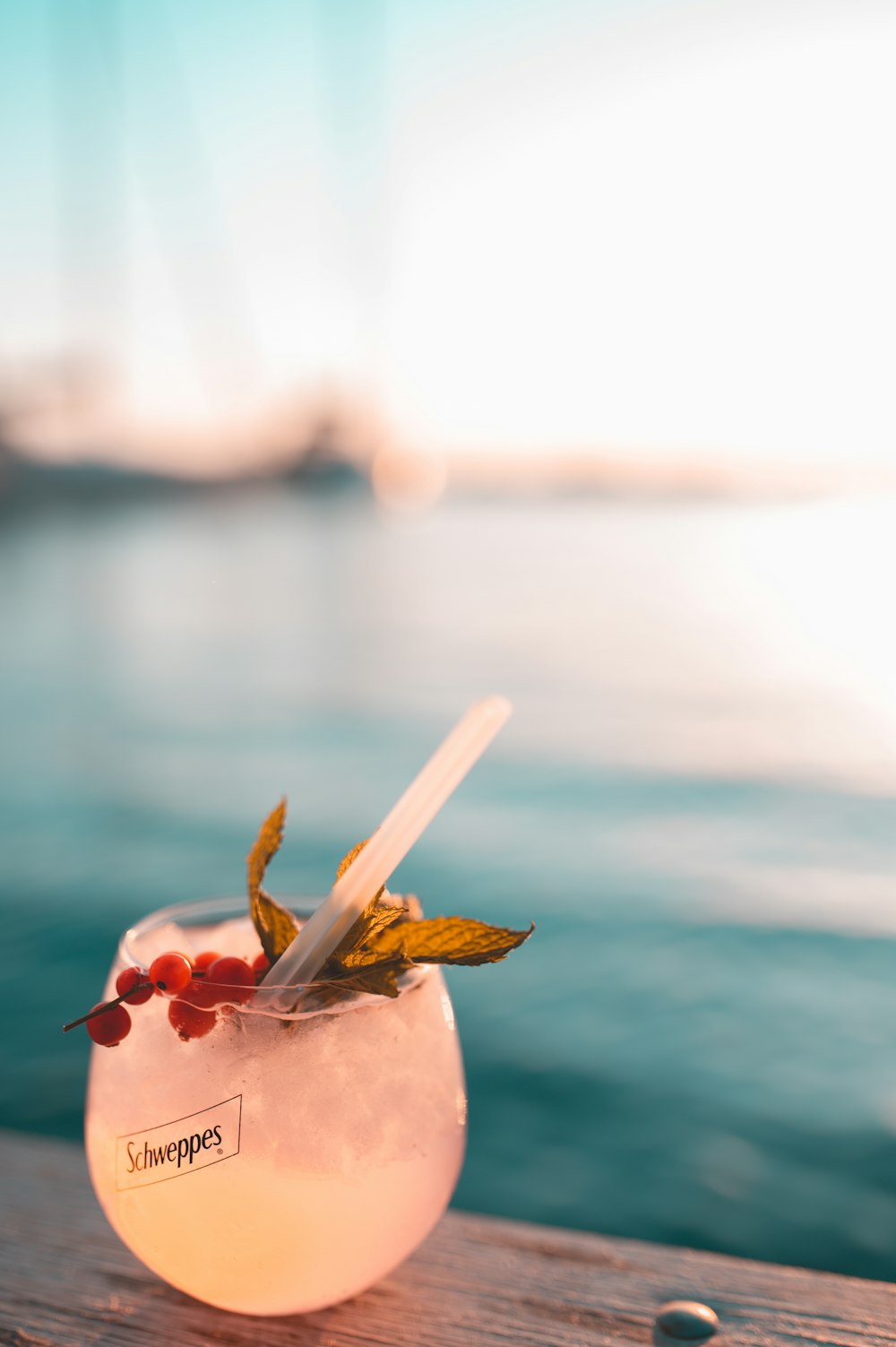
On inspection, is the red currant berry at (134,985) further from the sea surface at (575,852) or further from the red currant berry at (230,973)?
the sea surface at (575,852)

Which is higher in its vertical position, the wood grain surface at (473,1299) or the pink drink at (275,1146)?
the pink drink at (275,1146)

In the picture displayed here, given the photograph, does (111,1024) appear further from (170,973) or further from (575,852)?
(575,852)

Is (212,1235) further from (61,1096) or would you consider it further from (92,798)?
(92,798)

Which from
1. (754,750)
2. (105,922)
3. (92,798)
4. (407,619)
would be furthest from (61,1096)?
(407,619)

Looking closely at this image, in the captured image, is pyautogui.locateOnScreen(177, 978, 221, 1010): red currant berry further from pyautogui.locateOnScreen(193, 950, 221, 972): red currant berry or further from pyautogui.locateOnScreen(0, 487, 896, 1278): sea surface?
pyautogui.locateOnScreen(0, 487, 896, 1278): sea surface

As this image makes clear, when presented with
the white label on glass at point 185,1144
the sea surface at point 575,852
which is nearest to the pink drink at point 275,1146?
the white label on glass at point 185,1144
